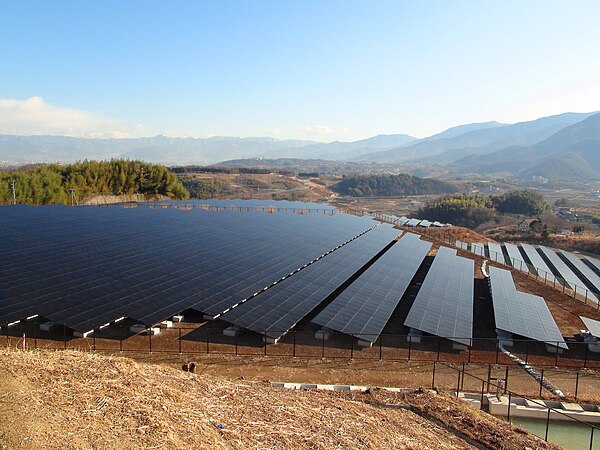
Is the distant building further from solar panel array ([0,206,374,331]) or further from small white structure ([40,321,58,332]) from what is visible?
small white structure ([40,321,58,332])

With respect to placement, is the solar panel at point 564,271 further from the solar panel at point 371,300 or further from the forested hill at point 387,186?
the forested hill at point 387,186

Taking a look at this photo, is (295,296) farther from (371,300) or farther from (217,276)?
(217,276)

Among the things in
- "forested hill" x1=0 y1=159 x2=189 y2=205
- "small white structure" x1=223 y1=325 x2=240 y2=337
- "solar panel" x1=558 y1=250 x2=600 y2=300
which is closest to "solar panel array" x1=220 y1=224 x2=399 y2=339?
"small white structure" x1=223 y1=325 x2=240 y2=337

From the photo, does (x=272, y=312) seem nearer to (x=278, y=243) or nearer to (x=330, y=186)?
(x=278, y=243)

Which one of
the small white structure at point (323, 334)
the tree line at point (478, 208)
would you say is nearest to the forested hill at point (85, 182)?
the small white structure at point (323, 334)

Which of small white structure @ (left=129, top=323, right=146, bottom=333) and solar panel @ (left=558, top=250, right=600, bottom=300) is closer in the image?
small white structure @ (left=129, top=323, right=146, bottom=333)

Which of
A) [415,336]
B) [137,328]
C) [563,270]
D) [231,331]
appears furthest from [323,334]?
[563,270]

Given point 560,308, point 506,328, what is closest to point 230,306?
point 506,328
